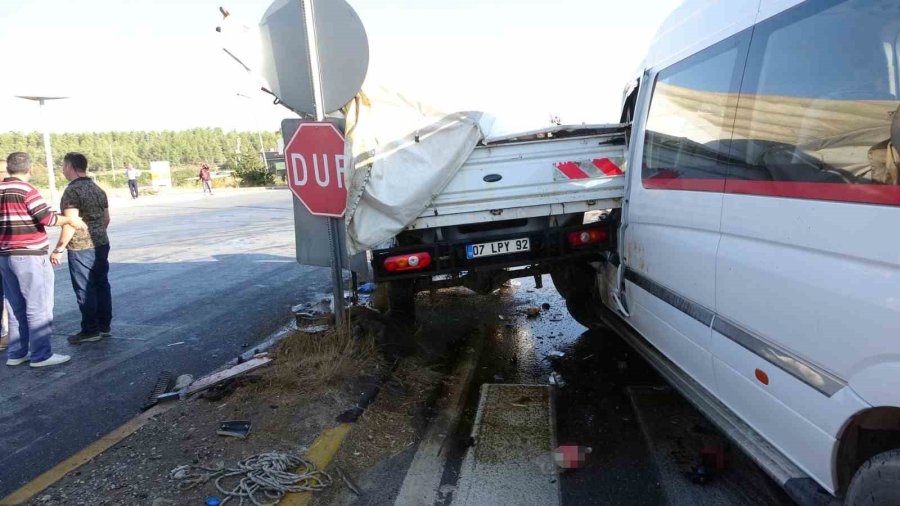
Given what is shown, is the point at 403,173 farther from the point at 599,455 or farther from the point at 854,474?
the point at 854,474

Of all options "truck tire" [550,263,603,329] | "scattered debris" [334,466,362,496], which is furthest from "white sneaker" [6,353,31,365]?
"truck tire" [550,263,603,329]

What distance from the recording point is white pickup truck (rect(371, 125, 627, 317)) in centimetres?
408

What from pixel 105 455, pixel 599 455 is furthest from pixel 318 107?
pixel 599 455

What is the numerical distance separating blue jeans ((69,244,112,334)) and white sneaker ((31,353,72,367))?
23.0 inches

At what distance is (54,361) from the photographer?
4988 millimetres

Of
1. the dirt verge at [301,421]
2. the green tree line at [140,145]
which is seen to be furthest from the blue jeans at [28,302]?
the green tree line at [140,145]

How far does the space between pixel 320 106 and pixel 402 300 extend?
171 centimetres

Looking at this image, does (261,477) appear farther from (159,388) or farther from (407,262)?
(159,388)

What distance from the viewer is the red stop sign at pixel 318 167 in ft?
13.4

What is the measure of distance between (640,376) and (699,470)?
58.7 inches

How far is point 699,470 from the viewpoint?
3006 mm

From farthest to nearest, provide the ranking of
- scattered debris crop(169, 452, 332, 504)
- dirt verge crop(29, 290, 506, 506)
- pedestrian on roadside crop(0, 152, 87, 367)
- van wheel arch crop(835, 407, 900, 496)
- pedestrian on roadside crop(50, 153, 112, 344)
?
pedestrian on roadside crop(50, 153, 112, 344) < pedestrian on roadside crop(0, 152, 87, 367) < dirt verge crop(29, 290, 506, 506) < scattered debris crop(169, 452, 332, 504) < van wheel arch crop(835, 407, 900, 496)

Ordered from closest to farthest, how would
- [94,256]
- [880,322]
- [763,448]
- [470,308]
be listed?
[880,322] → [763,448] → [94,256] → [470,308]

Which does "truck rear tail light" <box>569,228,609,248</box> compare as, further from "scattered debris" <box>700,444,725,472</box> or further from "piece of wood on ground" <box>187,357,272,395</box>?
"piece of wood on ground" <box>187,357,272,395</box>
